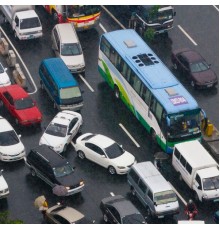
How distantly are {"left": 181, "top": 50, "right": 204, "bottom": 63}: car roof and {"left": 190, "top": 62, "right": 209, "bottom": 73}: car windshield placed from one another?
336 millimetres

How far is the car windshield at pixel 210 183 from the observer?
67688 millimetres

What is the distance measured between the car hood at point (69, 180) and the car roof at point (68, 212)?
2433mm

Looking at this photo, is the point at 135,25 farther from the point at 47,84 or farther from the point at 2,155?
the point at 2,155

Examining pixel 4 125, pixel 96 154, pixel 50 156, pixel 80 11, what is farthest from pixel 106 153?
pixel 80 11

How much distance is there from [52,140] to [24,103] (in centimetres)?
447

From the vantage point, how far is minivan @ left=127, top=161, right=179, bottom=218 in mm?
65938

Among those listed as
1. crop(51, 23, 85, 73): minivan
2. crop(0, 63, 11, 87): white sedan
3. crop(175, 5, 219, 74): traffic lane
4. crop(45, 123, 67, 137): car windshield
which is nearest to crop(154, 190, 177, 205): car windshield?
crop(45, 123, 67, 137): car windshield

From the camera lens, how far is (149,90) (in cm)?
7244

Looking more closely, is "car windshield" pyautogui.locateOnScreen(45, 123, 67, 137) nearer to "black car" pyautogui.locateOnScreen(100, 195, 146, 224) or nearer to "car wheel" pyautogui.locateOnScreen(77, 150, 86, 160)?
"car wheel" pyautogui.locateOnScreen(77, 150, 86, 160)

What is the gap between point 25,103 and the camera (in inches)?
2931

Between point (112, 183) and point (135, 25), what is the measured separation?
19.7 metres

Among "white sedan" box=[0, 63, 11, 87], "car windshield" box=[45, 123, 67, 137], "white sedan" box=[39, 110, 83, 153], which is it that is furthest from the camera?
"white sedan" box=[0, 63, 11, 87]

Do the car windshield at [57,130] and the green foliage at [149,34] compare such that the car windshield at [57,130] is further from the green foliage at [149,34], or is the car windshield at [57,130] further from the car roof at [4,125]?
the green foliage at [149,34]

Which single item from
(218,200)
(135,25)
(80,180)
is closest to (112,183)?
(80,180)
